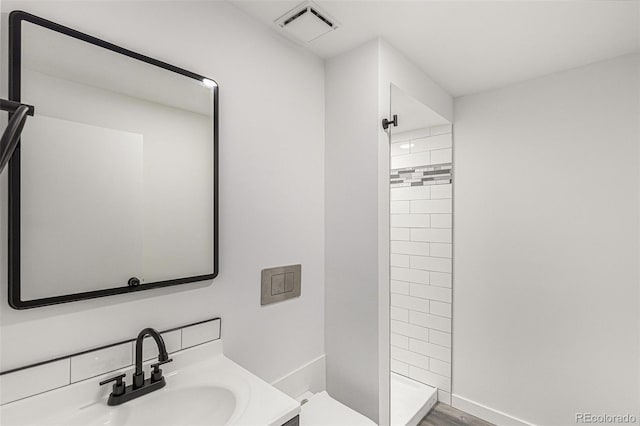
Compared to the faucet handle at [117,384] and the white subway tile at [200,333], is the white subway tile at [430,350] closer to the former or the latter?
the white subway tile at [200,333]

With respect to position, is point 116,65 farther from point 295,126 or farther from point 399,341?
point 399,341

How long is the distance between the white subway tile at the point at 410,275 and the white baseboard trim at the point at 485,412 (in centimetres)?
85

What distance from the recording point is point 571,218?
190cm

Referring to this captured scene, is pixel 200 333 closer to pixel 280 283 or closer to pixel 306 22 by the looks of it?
pixel 280 283

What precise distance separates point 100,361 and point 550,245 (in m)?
2.34

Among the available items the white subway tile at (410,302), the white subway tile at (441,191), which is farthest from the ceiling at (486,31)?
the white subway tile at (410,302)

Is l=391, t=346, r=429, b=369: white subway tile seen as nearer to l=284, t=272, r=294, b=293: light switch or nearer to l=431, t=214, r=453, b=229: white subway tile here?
l=431, t=214, r=453, b=229: white subway tile

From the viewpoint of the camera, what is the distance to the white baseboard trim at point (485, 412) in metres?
2.07

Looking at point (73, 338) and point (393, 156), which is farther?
point (393, 156)

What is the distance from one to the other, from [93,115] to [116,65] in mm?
197

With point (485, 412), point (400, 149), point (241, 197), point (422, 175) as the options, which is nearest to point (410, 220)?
point (422, 175)

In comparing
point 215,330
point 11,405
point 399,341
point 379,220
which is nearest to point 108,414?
point 11,405

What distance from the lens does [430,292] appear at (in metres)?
2.46

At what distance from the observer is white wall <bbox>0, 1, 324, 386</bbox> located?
0.97 metres
